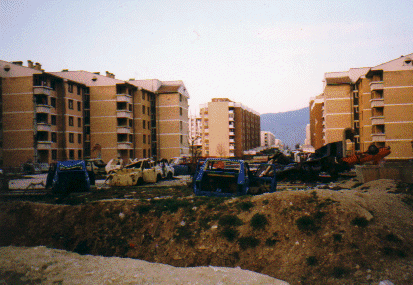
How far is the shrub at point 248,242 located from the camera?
22.6 ft

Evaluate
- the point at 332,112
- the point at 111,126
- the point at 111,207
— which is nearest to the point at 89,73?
the point at 111,126

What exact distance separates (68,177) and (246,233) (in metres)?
11.1

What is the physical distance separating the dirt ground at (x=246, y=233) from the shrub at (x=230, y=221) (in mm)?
24

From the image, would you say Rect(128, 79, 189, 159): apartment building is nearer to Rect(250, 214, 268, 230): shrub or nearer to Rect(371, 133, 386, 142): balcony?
Rect(371, 133, 386, 142): balcony

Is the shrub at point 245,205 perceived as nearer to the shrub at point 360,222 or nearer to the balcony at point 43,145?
the shrub at point 360,222

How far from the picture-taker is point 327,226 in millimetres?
6973

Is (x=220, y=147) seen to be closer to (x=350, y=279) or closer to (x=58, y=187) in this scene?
(x=58, y=187)

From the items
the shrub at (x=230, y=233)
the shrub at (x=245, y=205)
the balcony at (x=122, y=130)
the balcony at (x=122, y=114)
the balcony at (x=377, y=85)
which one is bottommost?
A: the shrub at (x=230, y=233)

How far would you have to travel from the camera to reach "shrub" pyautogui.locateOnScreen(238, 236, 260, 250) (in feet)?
22.6

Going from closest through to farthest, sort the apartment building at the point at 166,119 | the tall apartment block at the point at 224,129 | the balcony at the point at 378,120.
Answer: the balcony at the point at 378,120
the apartment building at the point at 166,119
the tall apartment block at the point at 224,129

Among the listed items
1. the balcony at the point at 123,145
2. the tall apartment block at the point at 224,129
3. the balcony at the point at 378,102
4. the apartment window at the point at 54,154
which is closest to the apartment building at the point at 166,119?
the balcony at the point at 123,145

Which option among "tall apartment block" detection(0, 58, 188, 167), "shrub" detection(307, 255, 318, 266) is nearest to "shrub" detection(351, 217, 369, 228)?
"shrub" detection(307, 255, 318, 266)

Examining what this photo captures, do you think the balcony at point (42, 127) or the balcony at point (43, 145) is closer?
the balcony at point (43, 145)

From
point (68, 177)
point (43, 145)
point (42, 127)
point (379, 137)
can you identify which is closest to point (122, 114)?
point (42, 127)
